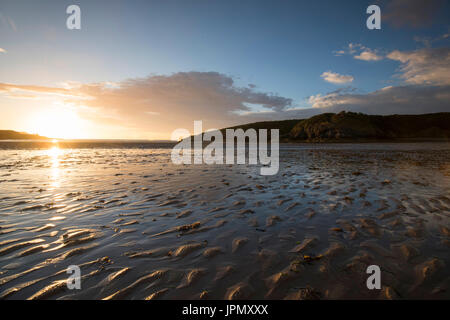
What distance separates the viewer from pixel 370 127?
66000mm

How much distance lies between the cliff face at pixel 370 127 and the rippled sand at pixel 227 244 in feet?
208

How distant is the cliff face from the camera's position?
6438 centimetres

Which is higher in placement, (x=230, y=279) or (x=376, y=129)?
(x=376, y=129)

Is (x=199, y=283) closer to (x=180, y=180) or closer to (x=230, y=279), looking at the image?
(x=230, y=279)

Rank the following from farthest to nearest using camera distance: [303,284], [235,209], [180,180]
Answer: [180,180] → [235,209] → [303,284]

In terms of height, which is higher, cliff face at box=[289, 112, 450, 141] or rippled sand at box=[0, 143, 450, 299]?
cliff face at box=[289, 112, 450, 141]

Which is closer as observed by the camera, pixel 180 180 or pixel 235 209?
pixel 235 209

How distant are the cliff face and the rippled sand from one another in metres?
63.3

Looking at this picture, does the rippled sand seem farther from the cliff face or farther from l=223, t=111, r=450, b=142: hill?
the cliff face

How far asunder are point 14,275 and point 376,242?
21.9ft

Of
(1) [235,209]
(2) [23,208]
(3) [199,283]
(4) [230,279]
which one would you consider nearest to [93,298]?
(3) [199,283]

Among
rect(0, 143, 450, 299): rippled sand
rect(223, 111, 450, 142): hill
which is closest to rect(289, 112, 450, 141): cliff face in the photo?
rect(223, 111, 450, 142): hill
